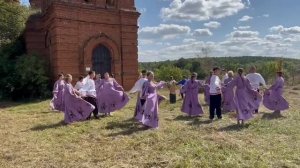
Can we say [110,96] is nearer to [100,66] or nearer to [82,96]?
[82,96]

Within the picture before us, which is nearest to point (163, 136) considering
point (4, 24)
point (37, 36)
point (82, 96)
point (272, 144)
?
point (272, 144)

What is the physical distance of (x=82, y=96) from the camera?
527 inches

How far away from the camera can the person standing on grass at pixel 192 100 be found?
45.9 ft

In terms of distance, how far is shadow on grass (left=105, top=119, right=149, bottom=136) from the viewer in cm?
1080

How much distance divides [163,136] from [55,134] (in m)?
3.17

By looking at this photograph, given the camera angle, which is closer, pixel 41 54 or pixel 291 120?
pixel 291 120

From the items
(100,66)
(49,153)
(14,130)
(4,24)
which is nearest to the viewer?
(49,153)

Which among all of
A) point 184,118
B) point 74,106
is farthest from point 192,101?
point 74,106

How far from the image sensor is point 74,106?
12883 millimetres

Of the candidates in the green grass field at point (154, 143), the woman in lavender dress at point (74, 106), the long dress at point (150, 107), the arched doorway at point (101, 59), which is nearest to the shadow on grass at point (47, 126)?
the green grass field at point (154, 143)

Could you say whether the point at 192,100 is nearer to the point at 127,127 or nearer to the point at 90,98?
the point at 127,127

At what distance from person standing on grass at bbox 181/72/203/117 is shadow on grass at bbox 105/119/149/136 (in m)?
2.32

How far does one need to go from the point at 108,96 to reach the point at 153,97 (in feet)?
10.1

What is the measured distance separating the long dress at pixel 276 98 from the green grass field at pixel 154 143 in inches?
43.1
